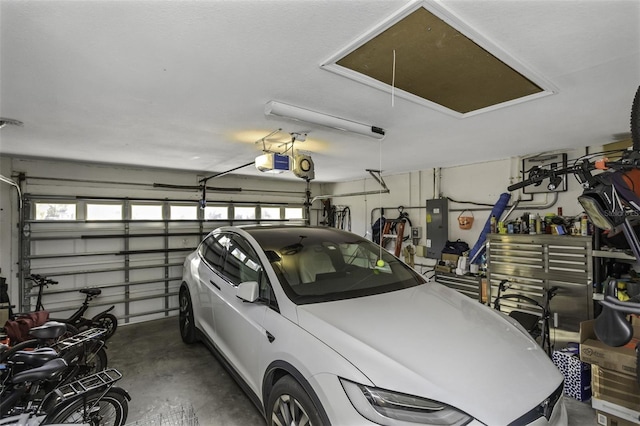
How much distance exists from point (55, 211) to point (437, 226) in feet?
20.4

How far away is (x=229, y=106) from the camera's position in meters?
2.36

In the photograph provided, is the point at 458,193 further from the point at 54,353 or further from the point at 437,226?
the point at 54,353

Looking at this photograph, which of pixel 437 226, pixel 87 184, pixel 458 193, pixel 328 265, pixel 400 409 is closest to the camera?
pixel 400 409

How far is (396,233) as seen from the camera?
614cm

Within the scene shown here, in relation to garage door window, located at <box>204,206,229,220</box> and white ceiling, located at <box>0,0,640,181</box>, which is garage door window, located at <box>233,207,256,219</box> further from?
white ceiling, located at <box>0,0,640,181</box>

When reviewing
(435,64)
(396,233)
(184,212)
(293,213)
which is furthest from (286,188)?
(435,64)

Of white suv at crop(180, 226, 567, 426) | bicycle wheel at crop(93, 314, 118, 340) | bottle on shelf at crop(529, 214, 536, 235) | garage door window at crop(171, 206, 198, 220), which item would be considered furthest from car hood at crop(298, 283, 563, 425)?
garage door window at crop(171, 206, 198, 220)

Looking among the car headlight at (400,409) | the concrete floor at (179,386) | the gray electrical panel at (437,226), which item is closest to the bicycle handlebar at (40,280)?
the concrete floor at (179,386)

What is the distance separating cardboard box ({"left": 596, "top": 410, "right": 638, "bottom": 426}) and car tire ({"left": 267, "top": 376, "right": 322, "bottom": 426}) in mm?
2312

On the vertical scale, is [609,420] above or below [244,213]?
below

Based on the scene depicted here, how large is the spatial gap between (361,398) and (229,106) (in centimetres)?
214

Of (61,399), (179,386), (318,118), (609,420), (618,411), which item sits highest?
(318,118)

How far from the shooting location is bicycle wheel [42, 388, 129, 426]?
1.88 meters

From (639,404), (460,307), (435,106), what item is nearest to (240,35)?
(435,106)
